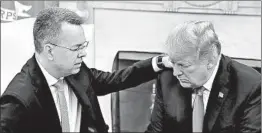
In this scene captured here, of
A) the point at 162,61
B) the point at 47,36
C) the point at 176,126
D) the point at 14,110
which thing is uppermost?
the point at 47,36

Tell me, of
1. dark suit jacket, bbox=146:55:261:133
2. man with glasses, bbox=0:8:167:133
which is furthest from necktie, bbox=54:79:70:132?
dark suit jacket, bbox=146:55:261:133

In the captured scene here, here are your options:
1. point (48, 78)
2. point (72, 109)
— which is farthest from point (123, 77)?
point (48, 78)

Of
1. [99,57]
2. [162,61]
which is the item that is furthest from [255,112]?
[99,57]

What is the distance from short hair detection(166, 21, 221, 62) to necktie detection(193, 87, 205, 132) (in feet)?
0.96

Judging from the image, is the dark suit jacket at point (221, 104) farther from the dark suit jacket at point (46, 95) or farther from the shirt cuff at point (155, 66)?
the dark suit jacket at point (46, 95)

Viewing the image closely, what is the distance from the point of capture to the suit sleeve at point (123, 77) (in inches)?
Result: 102

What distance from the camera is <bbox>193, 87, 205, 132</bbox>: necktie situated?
2.31 metres

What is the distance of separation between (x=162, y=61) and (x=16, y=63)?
1740 millimetres

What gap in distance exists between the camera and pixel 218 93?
224 centimetres

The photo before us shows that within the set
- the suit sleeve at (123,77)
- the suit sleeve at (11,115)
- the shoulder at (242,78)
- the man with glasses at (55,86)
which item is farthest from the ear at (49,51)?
the shoulder at (242,78)

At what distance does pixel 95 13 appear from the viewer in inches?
157

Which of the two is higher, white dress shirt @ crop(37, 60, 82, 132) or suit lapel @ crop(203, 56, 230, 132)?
suit lapel @ crop(203, 56, 230, 132)

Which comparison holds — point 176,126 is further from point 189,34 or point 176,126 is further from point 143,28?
point 143,28

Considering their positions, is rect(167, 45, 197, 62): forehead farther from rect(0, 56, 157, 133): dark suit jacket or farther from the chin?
rect(0, 56, 157, 133): dark suit jacket
